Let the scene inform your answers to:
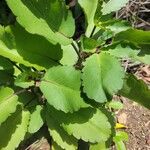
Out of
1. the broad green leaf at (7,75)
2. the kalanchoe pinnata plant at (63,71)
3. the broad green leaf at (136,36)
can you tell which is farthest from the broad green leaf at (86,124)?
the broad green leaf at (136,36)

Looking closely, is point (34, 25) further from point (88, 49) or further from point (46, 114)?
point (46, 114)

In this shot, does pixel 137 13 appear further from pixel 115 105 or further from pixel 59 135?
pixel 59 135

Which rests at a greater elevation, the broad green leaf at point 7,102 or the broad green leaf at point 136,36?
the broad green leaf at point 136,36

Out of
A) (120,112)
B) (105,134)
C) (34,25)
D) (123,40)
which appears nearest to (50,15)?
(34,25)

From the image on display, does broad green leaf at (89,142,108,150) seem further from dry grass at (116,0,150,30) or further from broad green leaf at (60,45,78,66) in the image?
dry grass at (116,0,150,30)

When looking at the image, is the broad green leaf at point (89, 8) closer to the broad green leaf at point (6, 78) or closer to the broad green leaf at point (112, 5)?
the broad green leaf at point (112, 5)

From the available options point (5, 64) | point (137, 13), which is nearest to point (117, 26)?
point (5, 64)

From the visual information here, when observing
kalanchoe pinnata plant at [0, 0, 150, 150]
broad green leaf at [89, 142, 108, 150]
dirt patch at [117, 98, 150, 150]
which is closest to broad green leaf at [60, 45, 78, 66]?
kalanchoe pinnata plant at [0, 0, 150, 150]
